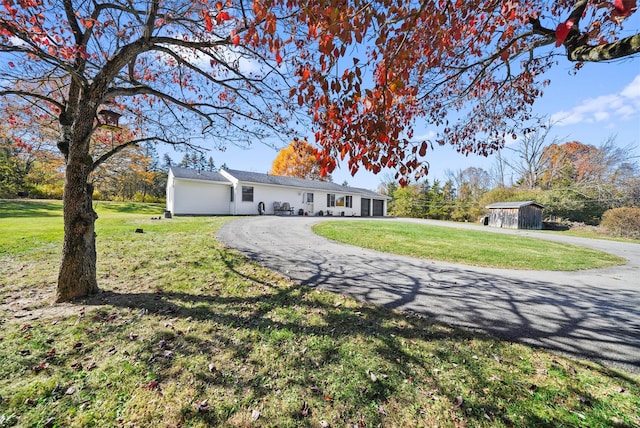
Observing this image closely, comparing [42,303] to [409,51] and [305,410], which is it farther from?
[409,51]

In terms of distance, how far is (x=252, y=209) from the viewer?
2045cm

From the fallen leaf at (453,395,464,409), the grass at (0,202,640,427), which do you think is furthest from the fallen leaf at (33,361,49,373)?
the fallen leaf at (453,395,464,409)

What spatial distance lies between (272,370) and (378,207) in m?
29.2

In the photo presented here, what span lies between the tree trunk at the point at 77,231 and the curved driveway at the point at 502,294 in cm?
313

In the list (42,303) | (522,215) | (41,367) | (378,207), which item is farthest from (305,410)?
(378,207)

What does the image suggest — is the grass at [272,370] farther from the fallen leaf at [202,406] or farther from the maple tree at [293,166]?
the maple tree at [293,166]

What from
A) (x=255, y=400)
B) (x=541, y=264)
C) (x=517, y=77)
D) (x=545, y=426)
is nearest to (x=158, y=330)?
(x=255, y=400)

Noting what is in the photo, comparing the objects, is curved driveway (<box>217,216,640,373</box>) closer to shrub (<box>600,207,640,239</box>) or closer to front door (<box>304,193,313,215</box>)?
shrub (<box>600,207,640,239</box>)

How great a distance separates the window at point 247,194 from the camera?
65.6 ft

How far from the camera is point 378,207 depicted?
30391 mm

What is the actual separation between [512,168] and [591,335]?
3495cm

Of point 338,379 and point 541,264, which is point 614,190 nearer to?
point 541,264

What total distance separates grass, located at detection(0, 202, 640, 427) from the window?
16.4 metres

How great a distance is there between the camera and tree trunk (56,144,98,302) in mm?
3479
